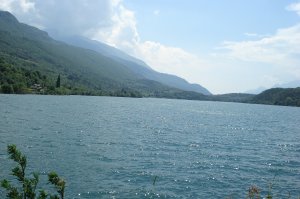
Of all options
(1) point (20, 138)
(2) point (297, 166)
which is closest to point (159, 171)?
(2) point (297, 166)

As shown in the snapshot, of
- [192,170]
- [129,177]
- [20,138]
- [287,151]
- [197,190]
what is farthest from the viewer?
[287,151]

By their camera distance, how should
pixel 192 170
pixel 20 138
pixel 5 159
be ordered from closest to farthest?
pixel 5 159 → pixel 192 170 → pixel 20 138

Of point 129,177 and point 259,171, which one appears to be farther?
point 259,171

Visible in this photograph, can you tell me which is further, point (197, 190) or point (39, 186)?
point (197, 190)

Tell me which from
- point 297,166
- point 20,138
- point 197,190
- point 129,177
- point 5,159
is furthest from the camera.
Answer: point 20,138

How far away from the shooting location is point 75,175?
41312mm

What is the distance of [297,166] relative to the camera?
57.9 metres

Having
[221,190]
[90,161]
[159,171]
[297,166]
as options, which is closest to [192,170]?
[159,171]

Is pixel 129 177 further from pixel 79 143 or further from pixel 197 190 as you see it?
pixel 79 143

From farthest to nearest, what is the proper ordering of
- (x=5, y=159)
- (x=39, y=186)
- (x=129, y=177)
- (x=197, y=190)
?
(x=5, y=159) < (x=129, y=177) < (x=197, y=190) < (x=39, y=186)

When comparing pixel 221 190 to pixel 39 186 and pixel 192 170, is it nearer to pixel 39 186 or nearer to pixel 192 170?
pixel 192 170

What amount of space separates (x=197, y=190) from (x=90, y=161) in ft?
53.8

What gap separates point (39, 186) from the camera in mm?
35969

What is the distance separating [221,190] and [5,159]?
25869 millimetres
